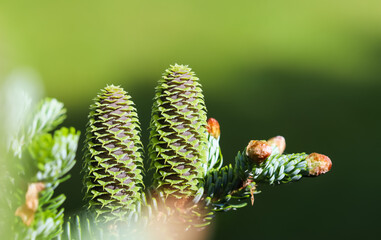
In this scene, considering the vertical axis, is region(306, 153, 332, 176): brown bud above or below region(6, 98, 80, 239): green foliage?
below

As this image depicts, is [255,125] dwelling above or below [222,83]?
below

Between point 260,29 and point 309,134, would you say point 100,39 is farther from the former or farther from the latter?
point 309,134

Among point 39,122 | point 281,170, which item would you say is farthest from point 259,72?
point 39,122

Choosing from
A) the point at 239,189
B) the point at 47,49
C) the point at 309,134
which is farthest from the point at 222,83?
the point at 239,189

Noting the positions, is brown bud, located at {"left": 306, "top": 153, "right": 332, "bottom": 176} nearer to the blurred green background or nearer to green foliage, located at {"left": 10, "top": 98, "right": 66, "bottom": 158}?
green foliage, located at {"left": 10, "top": 98, "right": 66, "bottom": 158}

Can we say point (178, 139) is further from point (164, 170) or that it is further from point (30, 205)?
point (30, 205)

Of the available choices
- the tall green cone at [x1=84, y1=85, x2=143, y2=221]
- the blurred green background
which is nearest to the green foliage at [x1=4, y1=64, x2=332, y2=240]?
the tall green cone at [x1=84, y1=85, x2=143, y2=221]

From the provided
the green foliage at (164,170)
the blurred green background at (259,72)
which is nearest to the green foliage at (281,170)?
the green foliage at (164,170)
